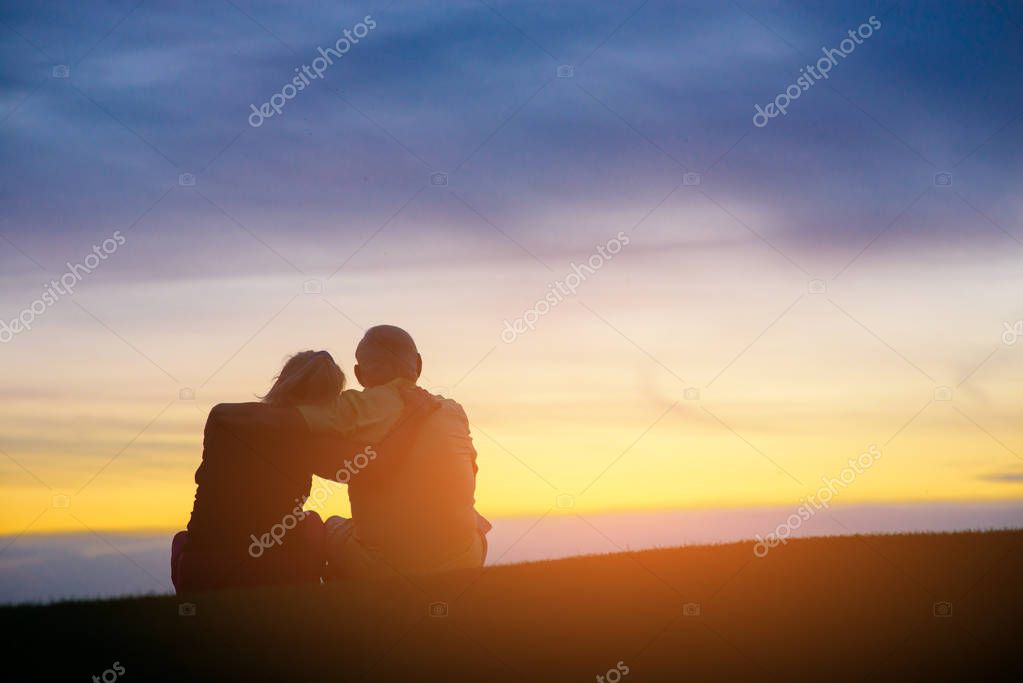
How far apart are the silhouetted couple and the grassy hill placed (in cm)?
40

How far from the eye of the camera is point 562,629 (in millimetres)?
6512

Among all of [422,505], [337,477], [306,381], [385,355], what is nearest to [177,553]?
[337,477]

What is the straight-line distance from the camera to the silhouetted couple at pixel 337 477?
23.7 ft

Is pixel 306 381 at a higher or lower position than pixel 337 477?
higher

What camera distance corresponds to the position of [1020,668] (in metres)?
6.23

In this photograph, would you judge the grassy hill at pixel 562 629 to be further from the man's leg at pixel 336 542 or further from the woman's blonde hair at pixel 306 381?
the woman's blonde hair at pixel 306 381

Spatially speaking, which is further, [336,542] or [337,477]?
[336,542]

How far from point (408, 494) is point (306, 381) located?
3.51ft

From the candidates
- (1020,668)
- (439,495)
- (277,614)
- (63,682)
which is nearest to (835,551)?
(1020,668)


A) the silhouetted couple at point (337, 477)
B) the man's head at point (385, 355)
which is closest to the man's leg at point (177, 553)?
the silhouetted couple at point (337, 477)

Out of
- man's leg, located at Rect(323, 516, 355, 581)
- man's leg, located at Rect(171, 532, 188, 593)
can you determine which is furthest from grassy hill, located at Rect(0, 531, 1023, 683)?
man's leg, located at Rect(323, 516, 355, 581)

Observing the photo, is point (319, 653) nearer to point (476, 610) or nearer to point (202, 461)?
point (476, 610)

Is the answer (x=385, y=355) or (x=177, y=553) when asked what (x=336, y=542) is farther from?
(x=385, y=355)

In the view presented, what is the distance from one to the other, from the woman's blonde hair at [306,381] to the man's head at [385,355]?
0.78ft
